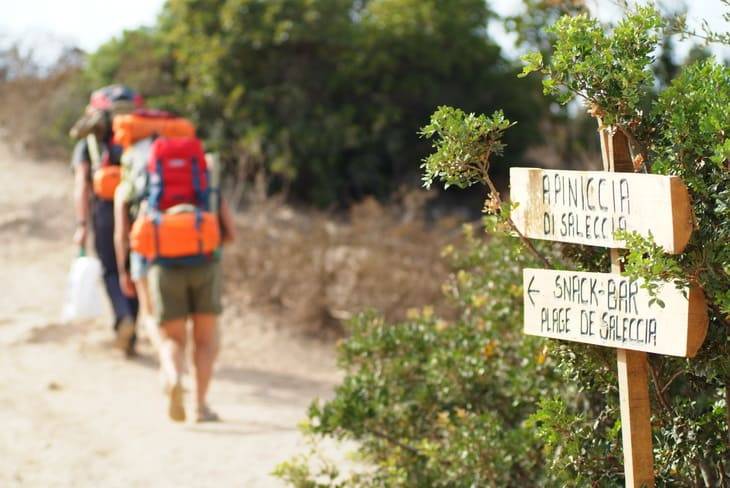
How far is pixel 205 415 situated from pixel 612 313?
3853mm

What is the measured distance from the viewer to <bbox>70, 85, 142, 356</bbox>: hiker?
25.5 ft

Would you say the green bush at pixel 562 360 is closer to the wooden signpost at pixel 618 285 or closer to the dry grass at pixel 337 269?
the wooden signpost at pixel 618 285

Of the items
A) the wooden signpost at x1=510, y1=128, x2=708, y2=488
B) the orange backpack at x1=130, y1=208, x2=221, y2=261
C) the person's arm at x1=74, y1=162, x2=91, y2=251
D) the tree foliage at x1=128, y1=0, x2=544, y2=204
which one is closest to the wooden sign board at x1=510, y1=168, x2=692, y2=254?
the wooden signpost at x1=510, y1=128, x2=708, y2=488

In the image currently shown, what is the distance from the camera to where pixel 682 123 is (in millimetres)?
2832

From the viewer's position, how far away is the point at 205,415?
252 inches

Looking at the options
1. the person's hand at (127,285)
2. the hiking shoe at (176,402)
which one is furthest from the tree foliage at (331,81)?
the hiking shoe at (176,402)

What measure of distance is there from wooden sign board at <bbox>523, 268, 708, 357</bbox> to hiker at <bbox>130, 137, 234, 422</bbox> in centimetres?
317

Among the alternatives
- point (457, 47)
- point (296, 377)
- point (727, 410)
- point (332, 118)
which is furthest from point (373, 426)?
point (457, 47)

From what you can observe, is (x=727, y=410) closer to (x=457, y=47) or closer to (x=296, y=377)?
(x=296, y=377)

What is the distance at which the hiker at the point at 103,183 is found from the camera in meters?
7.77

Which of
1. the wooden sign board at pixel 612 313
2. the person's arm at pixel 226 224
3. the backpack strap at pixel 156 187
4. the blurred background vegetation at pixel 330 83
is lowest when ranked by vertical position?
the wooden sign board at pixel 612 313

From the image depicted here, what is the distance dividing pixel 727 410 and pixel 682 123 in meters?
0.83

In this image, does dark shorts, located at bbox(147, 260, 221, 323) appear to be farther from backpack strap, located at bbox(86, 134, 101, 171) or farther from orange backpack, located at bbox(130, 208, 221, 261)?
backpack strap, located at bbox(86, 134, 101, 171)

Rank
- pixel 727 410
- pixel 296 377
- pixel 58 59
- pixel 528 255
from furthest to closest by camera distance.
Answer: pixel 58 59 < pixel 296 377 < pixel 528 255 < pixel 727 410
